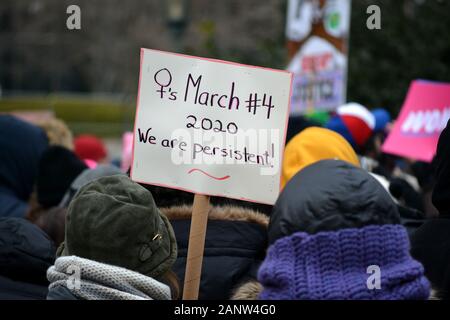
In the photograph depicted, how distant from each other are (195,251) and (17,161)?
2.59 metres

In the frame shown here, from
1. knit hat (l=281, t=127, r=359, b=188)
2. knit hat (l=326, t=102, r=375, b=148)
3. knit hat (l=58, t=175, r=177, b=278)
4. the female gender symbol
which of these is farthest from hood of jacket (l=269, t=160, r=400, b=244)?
knit hat (l=326, t=102, r=375, b=148)

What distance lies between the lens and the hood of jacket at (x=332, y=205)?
2.12 meters

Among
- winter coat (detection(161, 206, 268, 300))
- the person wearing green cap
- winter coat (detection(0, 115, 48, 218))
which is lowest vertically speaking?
winter coat (detection(0, 115, 48, 218))

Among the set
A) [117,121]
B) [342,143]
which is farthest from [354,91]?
[117,121]

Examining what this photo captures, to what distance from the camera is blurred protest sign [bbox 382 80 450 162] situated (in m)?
6.16

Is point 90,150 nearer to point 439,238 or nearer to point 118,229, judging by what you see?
point 439,238

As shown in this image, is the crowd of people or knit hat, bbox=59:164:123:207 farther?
knit hat, bbox=59:164:123:207

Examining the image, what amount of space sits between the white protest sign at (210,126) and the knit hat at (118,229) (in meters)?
0.62

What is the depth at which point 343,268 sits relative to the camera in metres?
2.10

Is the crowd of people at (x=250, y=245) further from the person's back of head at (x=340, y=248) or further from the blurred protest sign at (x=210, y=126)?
the blurred protest sign at (x=210, y=126)

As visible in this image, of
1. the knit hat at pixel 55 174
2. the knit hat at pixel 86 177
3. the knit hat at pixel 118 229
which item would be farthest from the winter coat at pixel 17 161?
the knit hat at pixel 118 229

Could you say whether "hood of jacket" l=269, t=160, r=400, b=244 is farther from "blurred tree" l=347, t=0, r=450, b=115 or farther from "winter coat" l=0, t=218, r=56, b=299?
"blurred tree" l=347, t=0, r=450, b=115

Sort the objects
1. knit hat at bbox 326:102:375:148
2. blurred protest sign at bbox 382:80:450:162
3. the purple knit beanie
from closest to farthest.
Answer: the purple knit beanie, knit hat at bbox 326:102:375:148, blurred protest sign at bbox 382:80:450:162

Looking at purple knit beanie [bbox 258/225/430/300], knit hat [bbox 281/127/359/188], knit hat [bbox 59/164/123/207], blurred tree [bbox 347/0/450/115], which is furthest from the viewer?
blurred tree [bbox 347/0/450/115]
